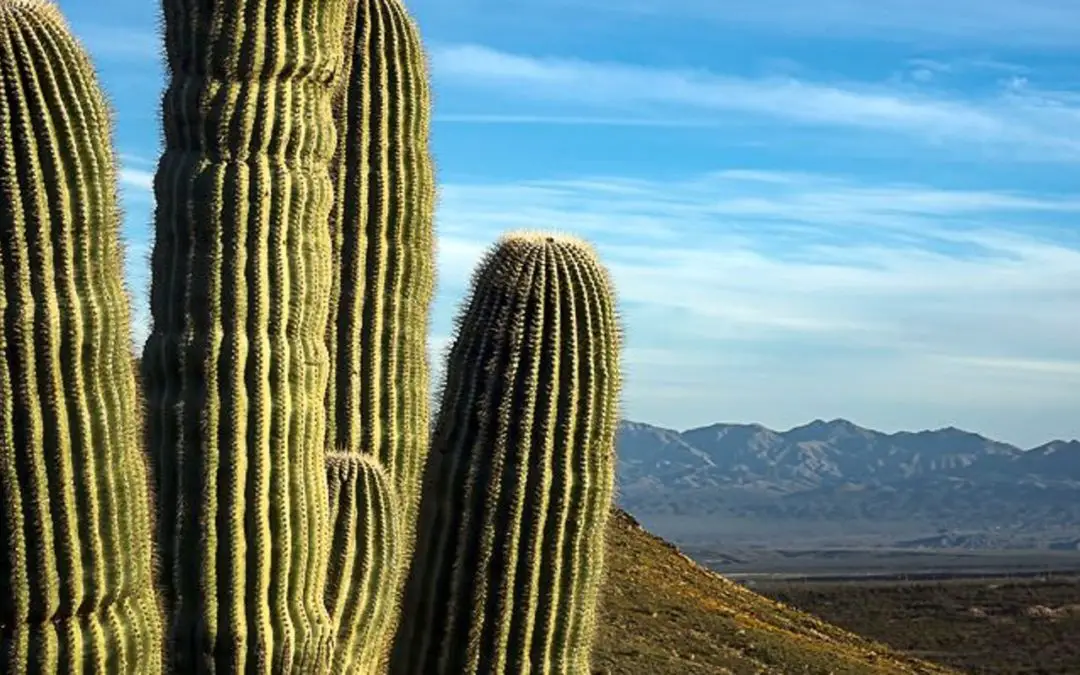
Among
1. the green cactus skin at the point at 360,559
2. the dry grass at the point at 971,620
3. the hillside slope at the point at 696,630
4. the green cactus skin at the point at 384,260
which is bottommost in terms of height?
the dry grass at the point at 971,620

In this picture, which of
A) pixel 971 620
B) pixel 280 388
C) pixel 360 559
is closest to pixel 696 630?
pixel 360 559

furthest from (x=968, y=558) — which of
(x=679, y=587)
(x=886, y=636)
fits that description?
(x=679, y=587)

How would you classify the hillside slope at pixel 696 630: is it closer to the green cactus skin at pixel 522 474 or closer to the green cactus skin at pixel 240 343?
the green cactus skin at pixel 522 474

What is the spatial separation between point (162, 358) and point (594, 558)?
2325 millimetres

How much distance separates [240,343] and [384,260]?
137cm

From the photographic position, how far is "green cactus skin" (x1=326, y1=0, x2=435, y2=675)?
27.4 ft

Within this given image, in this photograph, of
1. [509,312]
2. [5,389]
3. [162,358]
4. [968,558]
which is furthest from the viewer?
[968,558]

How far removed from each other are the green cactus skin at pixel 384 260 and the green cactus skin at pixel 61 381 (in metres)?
1.70

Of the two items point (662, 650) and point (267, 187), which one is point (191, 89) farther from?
point (662, 650)

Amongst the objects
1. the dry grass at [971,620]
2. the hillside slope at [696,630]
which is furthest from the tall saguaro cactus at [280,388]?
the dry grass at [971,620]

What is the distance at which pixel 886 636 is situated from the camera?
165ft

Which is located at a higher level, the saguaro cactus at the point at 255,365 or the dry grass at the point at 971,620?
the saguaro cactus at the point at 255,365

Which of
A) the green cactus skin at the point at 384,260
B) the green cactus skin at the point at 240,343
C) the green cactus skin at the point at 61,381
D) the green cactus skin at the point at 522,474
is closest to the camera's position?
the green cactus skin at the point at 61,381

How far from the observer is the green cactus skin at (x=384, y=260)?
8359 mm
